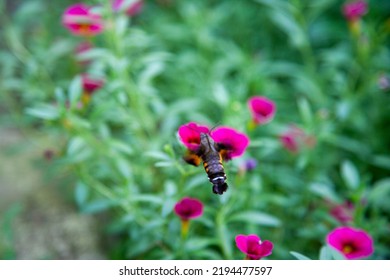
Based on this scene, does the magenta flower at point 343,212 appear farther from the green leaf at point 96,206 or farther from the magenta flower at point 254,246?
the green leaf at point 96,206

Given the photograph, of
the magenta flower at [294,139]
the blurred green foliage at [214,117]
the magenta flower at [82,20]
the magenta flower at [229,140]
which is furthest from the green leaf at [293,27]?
the magenta flower at [229,140]

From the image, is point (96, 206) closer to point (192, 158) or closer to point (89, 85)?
point (89, 85)

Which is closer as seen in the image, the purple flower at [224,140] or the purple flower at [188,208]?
the purple flower at [224,140]

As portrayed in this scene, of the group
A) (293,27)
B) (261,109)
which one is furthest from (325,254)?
(293,27)

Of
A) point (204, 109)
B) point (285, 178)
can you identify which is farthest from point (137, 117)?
point (285, 178)

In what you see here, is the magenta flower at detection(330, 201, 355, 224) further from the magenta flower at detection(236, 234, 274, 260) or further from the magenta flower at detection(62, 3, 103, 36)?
the magenta flower at detection(62, 3, 103, 36)

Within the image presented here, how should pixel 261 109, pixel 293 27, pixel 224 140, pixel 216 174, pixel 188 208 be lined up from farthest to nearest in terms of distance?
pixel 293 27 → pixel 261 109 → pixel 188 208 → pixel 224 140 → pixel 216 174
